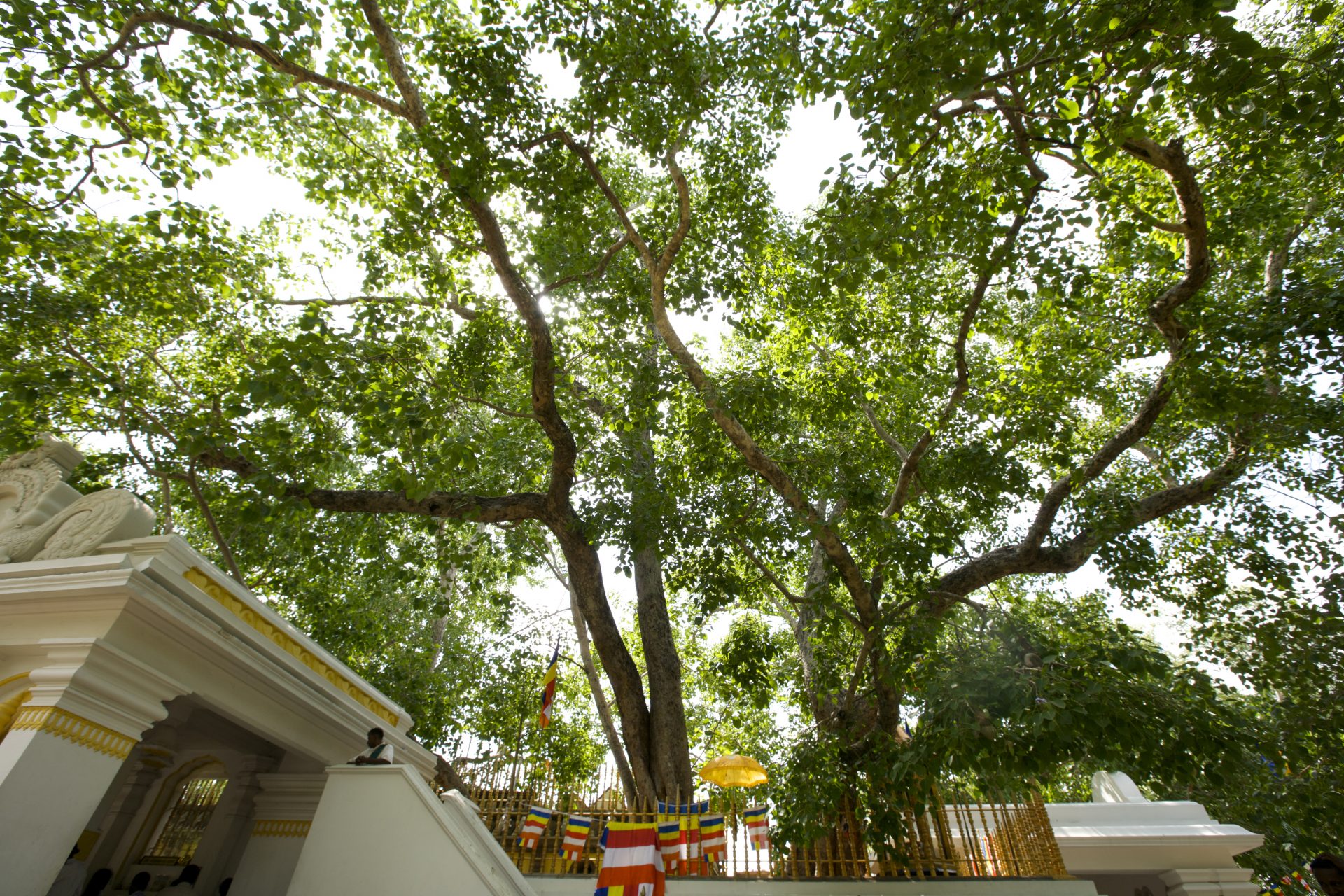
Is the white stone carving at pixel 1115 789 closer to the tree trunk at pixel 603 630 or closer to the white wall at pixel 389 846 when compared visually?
the tree trunk at pixel 603 630

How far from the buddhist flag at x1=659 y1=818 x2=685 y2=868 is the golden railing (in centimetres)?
25

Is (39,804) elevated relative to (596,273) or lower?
lower

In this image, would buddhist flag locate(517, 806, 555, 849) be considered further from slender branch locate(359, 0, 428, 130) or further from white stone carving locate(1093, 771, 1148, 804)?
slender branch locate(359, 0, 428, 130)

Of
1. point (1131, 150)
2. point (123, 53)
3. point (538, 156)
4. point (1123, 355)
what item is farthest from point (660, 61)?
point (1123, 355)

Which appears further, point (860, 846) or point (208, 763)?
point (860, 846)

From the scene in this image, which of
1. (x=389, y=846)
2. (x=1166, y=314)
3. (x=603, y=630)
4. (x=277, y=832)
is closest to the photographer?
(x=389, y=846)

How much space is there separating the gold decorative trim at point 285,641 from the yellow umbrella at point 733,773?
3.98 m

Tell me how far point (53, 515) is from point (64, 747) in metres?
1.97

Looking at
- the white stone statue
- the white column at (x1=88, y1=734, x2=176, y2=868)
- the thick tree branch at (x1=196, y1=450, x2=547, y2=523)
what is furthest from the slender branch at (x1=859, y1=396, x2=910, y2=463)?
the white column at (x1=88, y1=734, x2=176, y2=868)

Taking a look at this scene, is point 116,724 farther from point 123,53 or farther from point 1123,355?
point 1123,355

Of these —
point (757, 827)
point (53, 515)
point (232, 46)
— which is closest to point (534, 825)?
point (757, 827)

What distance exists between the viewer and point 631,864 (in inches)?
229

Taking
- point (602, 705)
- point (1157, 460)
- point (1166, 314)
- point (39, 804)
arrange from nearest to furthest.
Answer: point (39, 804)
point (1166, 314)
point (1157, 460)
point (602, 705)

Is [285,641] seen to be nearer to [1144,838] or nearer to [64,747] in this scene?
[64,747]
